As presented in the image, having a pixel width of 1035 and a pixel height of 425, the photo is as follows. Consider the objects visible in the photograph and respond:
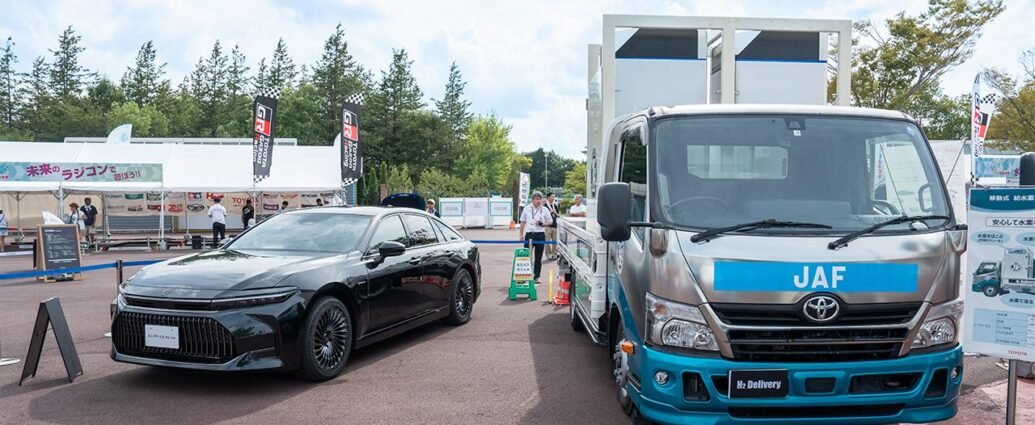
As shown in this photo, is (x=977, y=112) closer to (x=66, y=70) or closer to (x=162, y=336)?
(x=162, y=336)

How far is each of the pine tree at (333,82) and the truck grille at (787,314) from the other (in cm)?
5433

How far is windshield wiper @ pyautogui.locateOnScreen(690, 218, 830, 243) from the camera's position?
12.8ft

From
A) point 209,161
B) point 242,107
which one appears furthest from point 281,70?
point 209,161

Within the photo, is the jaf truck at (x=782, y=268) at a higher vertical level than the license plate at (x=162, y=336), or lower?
higher

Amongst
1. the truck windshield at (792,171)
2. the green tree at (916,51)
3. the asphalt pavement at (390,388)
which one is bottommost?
the asphalt pavement at (390,388)

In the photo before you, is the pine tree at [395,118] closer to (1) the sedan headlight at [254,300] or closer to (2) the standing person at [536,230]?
(2) the standing person at [536,230]

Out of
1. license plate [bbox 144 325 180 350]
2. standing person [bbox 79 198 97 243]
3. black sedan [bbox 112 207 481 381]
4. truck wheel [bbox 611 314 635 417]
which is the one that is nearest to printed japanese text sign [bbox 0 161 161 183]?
standing person [bbox 79 198 97 243]

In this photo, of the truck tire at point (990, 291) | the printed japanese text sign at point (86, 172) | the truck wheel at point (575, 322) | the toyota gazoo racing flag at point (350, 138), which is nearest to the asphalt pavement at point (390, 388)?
the truck wheel at point (575, 322)

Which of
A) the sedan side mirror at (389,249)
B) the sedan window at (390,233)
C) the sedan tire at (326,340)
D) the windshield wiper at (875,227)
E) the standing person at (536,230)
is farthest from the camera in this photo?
the standing person at (536,230)

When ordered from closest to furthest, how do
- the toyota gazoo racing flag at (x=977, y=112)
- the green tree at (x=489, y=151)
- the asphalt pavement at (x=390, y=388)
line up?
the asphalt pavement at (x=390, y=388)
the toyota gazoo racing flag at (x=977, y=112)
the green tree at (x=489, y=151)

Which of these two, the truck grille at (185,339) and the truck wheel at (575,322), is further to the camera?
the truck wheel at (575,322)

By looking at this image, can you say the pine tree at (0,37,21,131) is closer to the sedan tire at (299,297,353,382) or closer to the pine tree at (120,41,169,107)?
the pine tree at (120,41,169,107)

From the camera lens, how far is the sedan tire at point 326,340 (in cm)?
575

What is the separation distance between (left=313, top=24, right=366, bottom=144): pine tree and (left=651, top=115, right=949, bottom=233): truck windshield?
5352 cm
